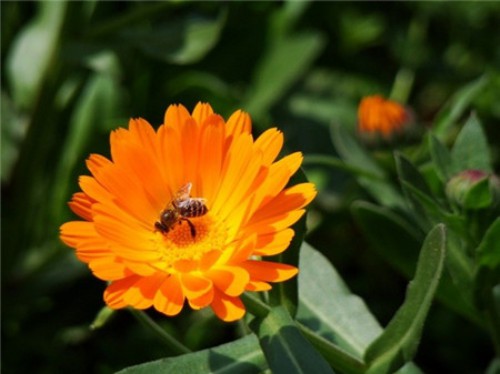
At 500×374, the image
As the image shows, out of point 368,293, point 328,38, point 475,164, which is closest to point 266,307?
point 475,164

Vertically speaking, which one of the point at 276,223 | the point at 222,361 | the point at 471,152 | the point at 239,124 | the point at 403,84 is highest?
the point at 239,124

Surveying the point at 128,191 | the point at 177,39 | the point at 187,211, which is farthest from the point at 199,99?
the point at 128,191

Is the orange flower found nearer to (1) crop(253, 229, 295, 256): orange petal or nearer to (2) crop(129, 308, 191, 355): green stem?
(2) crop(129, 308, 191, 355): green stem

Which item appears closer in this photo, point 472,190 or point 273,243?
point 273,243

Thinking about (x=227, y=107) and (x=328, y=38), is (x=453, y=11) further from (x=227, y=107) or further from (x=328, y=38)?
(x=227, y=107)

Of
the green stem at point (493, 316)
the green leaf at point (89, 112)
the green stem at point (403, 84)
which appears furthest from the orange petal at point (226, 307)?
the green stem at point (403, 84)

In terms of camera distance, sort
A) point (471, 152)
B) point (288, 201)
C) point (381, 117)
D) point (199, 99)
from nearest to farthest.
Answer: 1. point (288, 201)
2. point (471, 152)
3. point (381, 117)
4. point (199, 99)

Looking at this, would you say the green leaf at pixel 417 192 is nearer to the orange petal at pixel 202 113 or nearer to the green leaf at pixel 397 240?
the green leaf at pixel 397 240

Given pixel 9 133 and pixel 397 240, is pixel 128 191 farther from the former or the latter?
pixel 9 133

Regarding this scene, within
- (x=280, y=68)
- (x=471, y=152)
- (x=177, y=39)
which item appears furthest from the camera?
(x=280, y=68)
